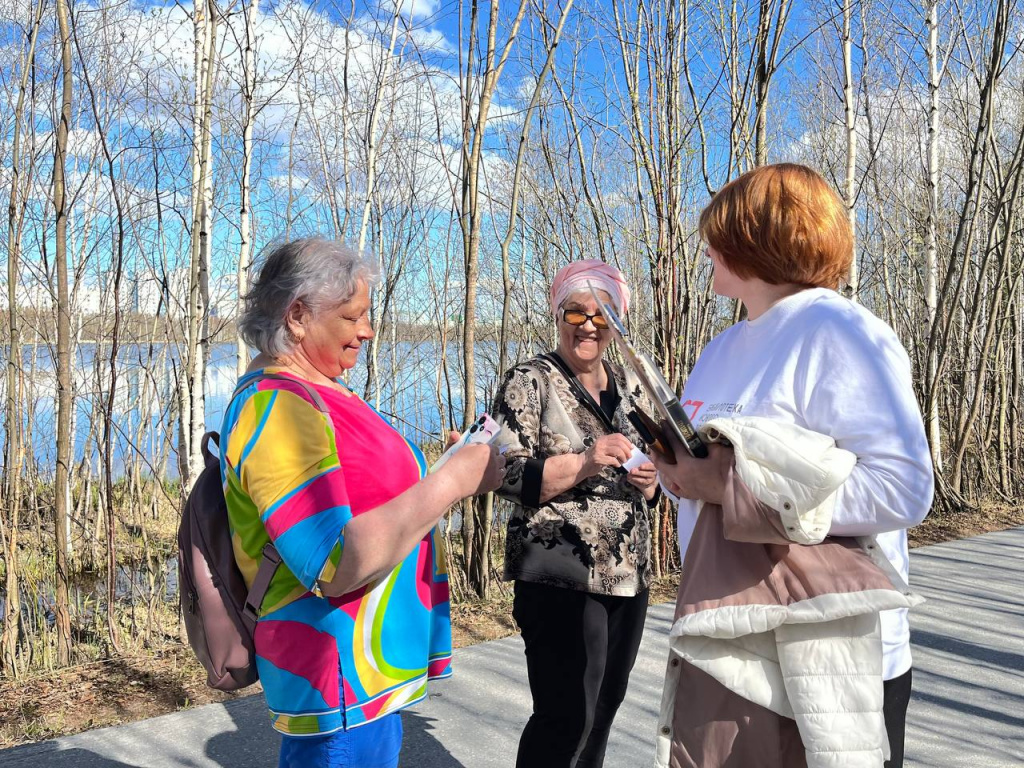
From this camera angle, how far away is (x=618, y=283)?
247 cm

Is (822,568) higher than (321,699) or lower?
higher

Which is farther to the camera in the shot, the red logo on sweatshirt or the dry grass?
the dry grass

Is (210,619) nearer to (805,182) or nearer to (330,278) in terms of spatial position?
(330,278)

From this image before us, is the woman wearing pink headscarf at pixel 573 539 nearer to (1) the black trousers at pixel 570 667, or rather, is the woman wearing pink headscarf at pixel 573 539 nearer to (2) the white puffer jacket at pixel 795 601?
(1) the black trousers at pixel 570 667

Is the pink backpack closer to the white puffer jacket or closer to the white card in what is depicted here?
the white puffer jacket

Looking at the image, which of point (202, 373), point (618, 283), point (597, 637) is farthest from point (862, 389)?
point (202, 373)

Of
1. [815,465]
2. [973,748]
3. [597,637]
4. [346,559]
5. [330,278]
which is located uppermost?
[330,278]

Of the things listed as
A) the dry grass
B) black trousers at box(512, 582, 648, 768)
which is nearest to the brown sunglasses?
black trousers at box(512, 582, 648, 768)

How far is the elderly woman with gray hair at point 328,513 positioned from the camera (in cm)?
133

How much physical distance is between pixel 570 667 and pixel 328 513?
1009 mm

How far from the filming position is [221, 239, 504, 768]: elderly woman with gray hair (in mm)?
1335

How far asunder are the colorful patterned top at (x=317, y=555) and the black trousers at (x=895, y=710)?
0.86 meters

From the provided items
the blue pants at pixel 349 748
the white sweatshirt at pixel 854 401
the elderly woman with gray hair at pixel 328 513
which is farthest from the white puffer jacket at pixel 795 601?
the blue pants at pixel 349 748

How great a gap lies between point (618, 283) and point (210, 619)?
5.11 ft
